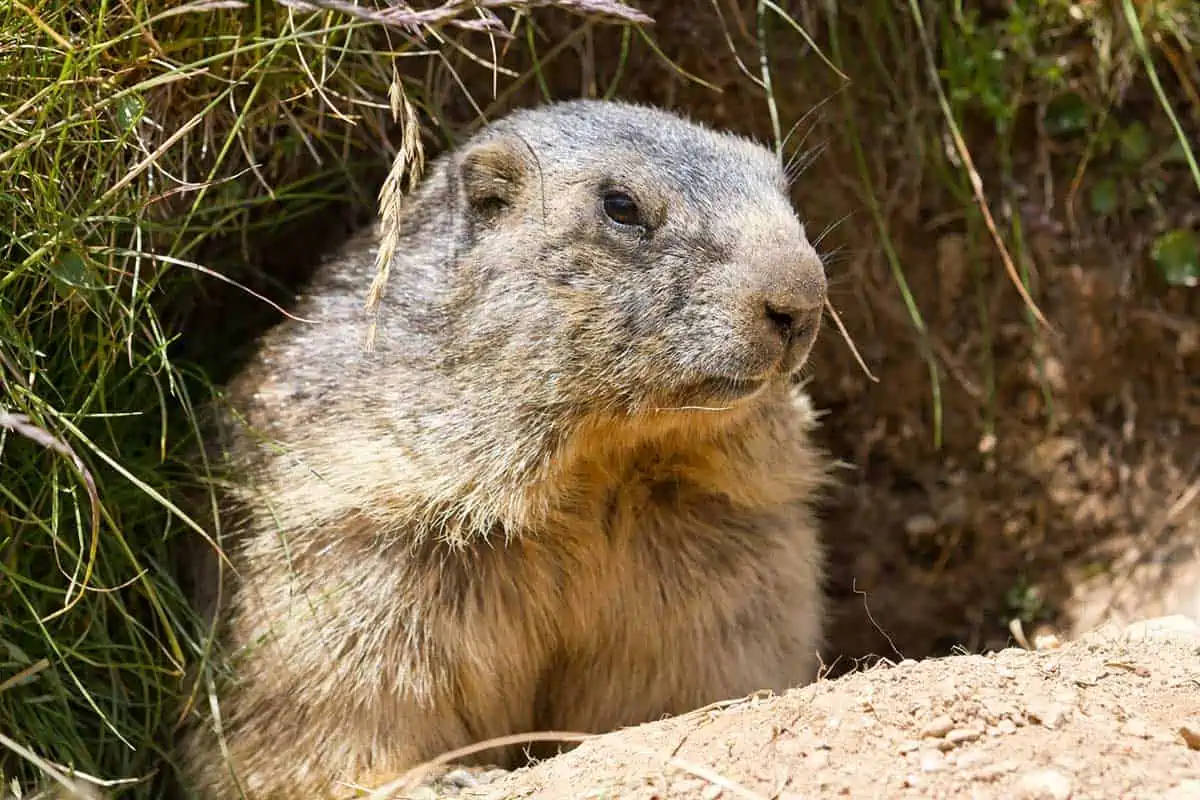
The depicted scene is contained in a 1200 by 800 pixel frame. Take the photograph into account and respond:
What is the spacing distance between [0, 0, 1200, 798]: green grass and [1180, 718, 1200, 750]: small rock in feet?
7.05

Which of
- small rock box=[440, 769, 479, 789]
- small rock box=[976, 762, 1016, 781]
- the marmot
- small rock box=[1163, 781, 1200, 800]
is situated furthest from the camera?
small rock box=[440, 769, 479, 789]

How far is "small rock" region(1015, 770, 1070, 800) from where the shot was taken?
3094mm

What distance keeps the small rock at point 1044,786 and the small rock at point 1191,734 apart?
451mm

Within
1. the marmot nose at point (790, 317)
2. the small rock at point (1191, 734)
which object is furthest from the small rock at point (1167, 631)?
the marmot nose at point (790, 317)

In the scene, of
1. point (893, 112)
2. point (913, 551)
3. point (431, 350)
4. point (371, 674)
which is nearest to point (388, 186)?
point (431, 350)

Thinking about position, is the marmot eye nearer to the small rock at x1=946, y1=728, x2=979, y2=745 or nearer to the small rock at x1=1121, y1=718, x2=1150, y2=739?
the small rock at x1=946, y1=728, x2=979, y2=745

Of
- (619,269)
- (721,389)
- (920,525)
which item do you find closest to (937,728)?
(721,389)

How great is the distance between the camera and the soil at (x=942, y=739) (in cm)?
321

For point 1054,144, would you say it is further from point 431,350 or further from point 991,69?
point 431,350

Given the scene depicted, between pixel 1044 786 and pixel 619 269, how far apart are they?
1865 millimetres

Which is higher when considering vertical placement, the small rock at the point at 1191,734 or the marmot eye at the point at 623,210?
the marmot eye at the point at 623,210

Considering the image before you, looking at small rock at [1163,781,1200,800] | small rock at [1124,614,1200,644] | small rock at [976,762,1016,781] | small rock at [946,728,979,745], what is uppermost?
small rock at [1163,781,1200,800]

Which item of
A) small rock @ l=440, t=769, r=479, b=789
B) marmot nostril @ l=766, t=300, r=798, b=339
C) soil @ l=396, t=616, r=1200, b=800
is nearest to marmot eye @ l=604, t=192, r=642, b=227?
marmot nostril @ l=766, t=300, r=798, b=339

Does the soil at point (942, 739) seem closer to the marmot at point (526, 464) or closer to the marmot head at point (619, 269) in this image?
the marmot at point (526, 464)
